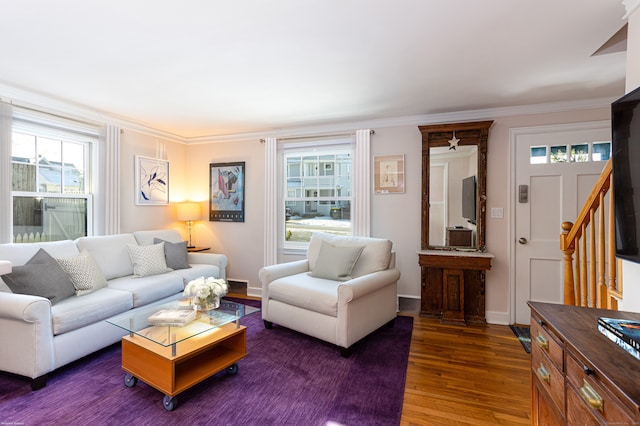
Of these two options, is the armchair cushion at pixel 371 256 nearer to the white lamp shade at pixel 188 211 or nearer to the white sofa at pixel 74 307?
the white sofa at pixel 74 307

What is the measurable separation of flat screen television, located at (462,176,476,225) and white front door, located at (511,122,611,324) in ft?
1.39

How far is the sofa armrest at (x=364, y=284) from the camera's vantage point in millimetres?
2639

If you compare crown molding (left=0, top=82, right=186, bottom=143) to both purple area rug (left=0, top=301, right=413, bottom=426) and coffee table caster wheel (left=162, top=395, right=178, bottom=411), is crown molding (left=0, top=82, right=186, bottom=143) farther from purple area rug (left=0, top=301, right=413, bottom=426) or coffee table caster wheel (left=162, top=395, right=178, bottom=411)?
coffee table caster wheel (left=162, top=395, right=178, bottom=411)

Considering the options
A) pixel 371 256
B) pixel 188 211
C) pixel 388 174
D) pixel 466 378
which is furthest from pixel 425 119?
pixel 188 211

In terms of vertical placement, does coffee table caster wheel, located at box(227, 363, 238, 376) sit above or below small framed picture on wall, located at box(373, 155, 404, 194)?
Answer: below

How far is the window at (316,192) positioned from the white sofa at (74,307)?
4.63 feet

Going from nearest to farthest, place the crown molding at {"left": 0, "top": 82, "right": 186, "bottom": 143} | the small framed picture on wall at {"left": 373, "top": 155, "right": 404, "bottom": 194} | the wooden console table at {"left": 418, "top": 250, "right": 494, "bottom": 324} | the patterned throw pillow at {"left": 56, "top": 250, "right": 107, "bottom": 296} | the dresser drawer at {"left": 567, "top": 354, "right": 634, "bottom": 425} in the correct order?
the dresser drawer at {"left": 567, "top": 354, "right": 634, "bottom": 425}, the patterned throw pillow at {"left": 56, "top": 250, "right": 107, "bottom": 296}, the crown molding at {"left": 0, "top": 82, "right": 186, "bottom": 143}, the wooden console table at {"left": 418, "top": 250, "right": 494, "bottom": 324}, the small framed picture on wall at {"left": 373, "top": 155, "right": 404, "bottom": 194}

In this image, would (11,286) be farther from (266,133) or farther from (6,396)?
(266,133)

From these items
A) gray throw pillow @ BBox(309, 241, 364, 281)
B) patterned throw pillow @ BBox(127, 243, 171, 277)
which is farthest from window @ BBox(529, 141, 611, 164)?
patterned throw pillow @ BBox(127, 243, 171, 277)

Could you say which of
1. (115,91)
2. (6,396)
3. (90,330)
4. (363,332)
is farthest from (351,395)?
(115,91)

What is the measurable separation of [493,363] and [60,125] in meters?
4.81

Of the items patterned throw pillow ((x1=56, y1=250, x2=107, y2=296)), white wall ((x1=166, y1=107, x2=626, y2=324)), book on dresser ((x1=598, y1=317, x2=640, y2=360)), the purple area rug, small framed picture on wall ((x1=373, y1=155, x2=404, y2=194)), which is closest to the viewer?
book on dresser ((x1=598, y1=317, x2=640, y2=360))

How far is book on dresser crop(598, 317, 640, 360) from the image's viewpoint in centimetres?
94

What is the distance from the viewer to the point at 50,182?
11.3 feet
